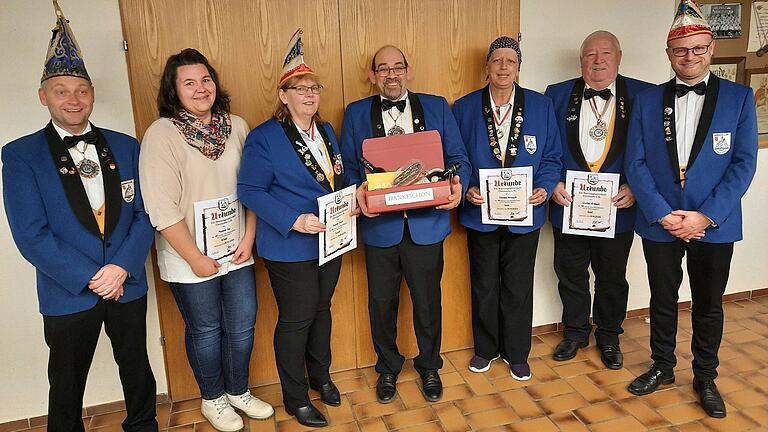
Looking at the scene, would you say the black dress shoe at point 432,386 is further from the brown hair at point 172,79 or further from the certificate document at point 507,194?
the brown hair at point 172,79

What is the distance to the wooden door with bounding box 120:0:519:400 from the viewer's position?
2689 millimetres

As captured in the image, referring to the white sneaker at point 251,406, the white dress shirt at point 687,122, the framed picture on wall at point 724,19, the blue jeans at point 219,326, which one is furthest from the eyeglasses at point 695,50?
the white sneaker at point 251,406

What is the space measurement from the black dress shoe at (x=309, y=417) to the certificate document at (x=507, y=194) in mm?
1280

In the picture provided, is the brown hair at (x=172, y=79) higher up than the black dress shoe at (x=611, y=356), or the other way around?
the brown hair at (x=172, y=79)

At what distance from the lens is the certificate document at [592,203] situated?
294cm

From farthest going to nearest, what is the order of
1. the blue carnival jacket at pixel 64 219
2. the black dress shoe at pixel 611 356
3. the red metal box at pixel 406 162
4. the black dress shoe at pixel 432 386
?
the black dress shoe at pixel 611 356
the black dress shoe at pixel 432 386
the red metal box at pixel 406 162
the blue carnival jacket at pixel 64 219

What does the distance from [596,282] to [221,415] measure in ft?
7.13

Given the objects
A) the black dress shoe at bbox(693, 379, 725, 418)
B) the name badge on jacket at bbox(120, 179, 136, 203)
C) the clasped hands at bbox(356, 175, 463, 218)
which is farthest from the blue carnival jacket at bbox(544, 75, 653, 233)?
the name badge on jacket at bbox(120, 179, 136, 203)

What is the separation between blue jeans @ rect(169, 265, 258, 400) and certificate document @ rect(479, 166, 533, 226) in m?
1.22

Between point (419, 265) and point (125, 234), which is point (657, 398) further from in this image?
point (125, 234)

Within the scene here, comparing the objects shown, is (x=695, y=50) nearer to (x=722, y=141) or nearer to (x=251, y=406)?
(x=722, y=141)

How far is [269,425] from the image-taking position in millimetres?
2762

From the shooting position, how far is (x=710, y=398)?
2.71m

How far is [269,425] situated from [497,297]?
1357mm
